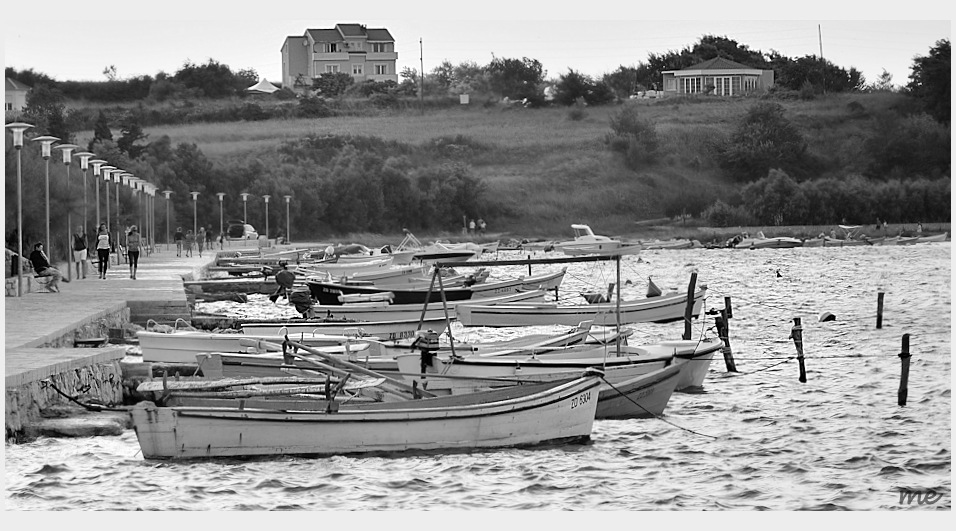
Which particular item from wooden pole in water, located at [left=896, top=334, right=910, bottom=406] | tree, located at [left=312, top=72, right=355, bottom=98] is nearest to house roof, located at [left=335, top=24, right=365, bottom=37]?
tree, located at [left=312, top=72, right=355, bottom=98]

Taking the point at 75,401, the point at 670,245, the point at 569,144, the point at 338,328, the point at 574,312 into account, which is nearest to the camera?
the point at 75,401

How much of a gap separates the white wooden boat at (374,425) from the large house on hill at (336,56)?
410 ft

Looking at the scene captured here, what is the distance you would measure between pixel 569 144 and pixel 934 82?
126 ft

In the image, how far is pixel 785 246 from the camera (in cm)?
9506

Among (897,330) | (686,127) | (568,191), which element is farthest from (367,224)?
(897,330)

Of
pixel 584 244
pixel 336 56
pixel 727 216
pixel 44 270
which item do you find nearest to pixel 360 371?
pixel 44 270

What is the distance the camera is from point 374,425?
49.9ft

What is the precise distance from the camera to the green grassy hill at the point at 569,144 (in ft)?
384

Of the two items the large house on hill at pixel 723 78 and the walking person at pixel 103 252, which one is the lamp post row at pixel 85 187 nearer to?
the walking person at pixel 103 252

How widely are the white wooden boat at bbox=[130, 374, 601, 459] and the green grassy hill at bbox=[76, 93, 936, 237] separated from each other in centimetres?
9552

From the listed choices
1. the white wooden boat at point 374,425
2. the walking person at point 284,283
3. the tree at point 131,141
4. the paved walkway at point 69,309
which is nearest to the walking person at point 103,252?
the paved walkway at point 69,309

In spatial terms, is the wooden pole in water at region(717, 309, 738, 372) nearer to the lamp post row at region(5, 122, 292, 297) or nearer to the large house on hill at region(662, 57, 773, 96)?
the lamp post row at region(5, 122, 292, 297)

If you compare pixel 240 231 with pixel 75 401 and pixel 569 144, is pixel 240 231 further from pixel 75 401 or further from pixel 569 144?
pixel 75 401

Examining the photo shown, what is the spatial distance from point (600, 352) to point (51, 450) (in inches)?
306
